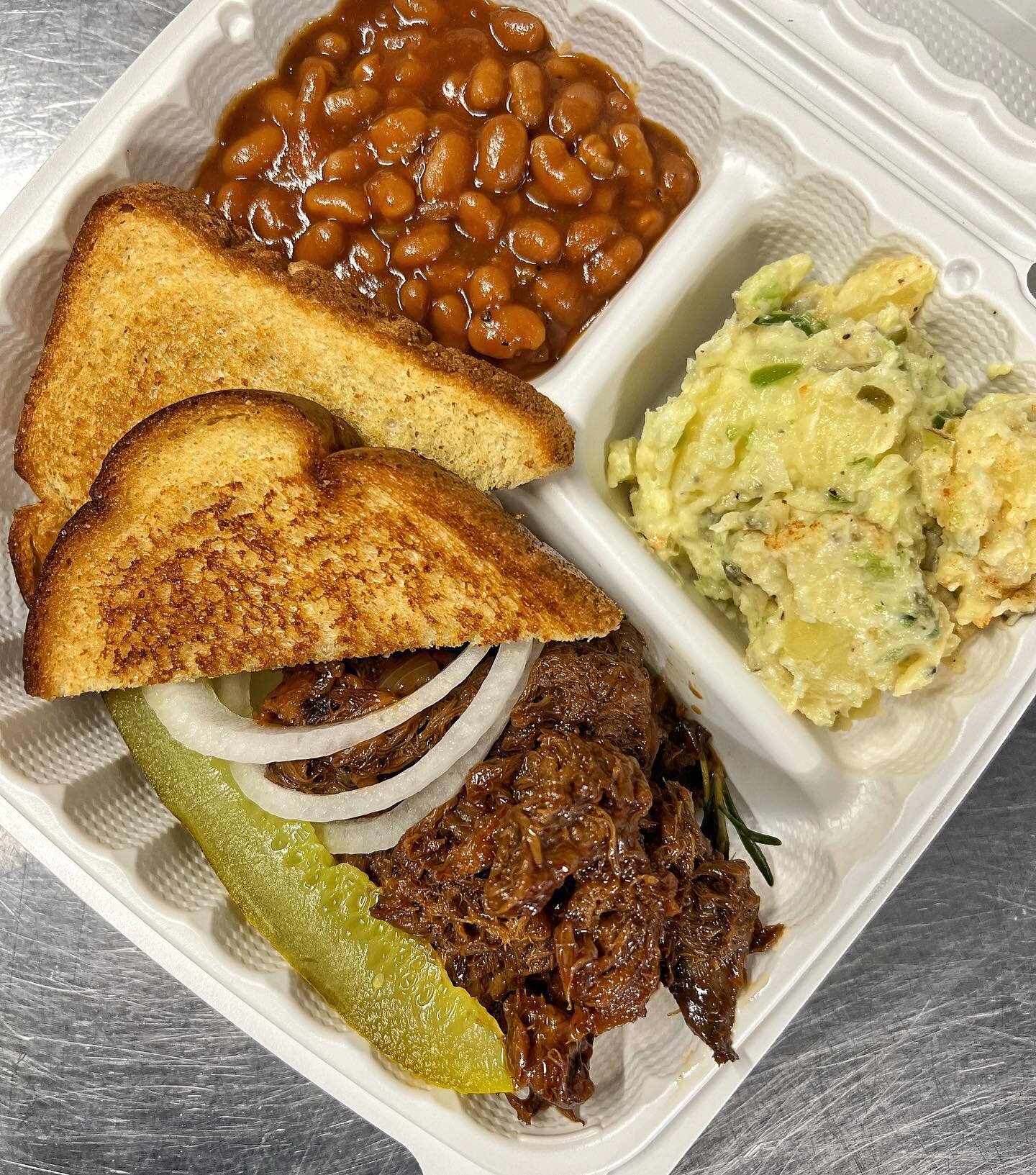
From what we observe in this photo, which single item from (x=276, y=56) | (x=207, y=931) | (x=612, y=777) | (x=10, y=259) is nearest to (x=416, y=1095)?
(x=207, y=931)

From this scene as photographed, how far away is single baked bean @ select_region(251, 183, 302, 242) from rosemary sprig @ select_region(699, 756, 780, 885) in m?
1.62

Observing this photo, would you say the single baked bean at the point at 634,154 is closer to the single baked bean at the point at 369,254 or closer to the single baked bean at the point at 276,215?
the single baked bean at the point at 369,254

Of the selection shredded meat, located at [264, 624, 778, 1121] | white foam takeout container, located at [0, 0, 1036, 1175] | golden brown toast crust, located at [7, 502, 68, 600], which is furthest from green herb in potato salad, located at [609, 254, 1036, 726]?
golden brown toast crust, located at [7, 502, 68, 600]

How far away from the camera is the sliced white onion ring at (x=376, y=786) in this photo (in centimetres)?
169

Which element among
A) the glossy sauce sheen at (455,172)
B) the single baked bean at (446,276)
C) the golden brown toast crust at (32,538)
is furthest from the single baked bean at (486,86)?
the golden brown toast crust at (32,538)

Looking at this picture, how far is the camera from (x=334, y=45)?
6.28 ft

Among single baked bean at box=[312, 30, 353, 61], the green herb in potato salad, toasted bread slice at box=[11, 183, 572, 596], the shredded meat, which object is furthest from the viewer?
single baked bean at box=[312, 30, 353, 61]

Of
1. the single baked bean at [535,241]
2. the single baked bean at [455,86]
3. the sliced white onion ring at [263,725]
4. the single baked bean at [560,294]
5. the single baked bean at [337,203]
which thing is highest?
the single baked bean at [455,86]

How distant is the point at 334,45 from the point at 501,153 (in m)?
0.51

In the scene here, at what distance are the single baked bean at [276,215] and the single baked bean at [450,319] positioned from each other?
15.4 inches

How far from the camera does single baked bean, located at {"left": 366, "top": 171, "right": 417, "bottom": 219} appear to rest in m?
1.83

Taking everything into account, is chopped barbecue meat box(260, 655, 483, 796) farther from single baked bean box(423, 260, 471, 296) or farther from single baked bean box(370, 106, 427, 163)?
single baked bean box(370, 106, 427, 163)

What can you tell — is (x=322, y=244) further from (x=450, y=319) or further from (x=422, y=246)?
(x=450, y=319)

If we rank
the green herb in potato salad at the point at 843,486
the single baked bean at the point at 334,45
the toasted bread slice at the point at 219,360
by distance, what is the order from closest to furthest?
the green herb in potato salad at the point at 843,486 < the toasted bread slice at the point at 219,360 < the single baked bean at the point at 334,45
